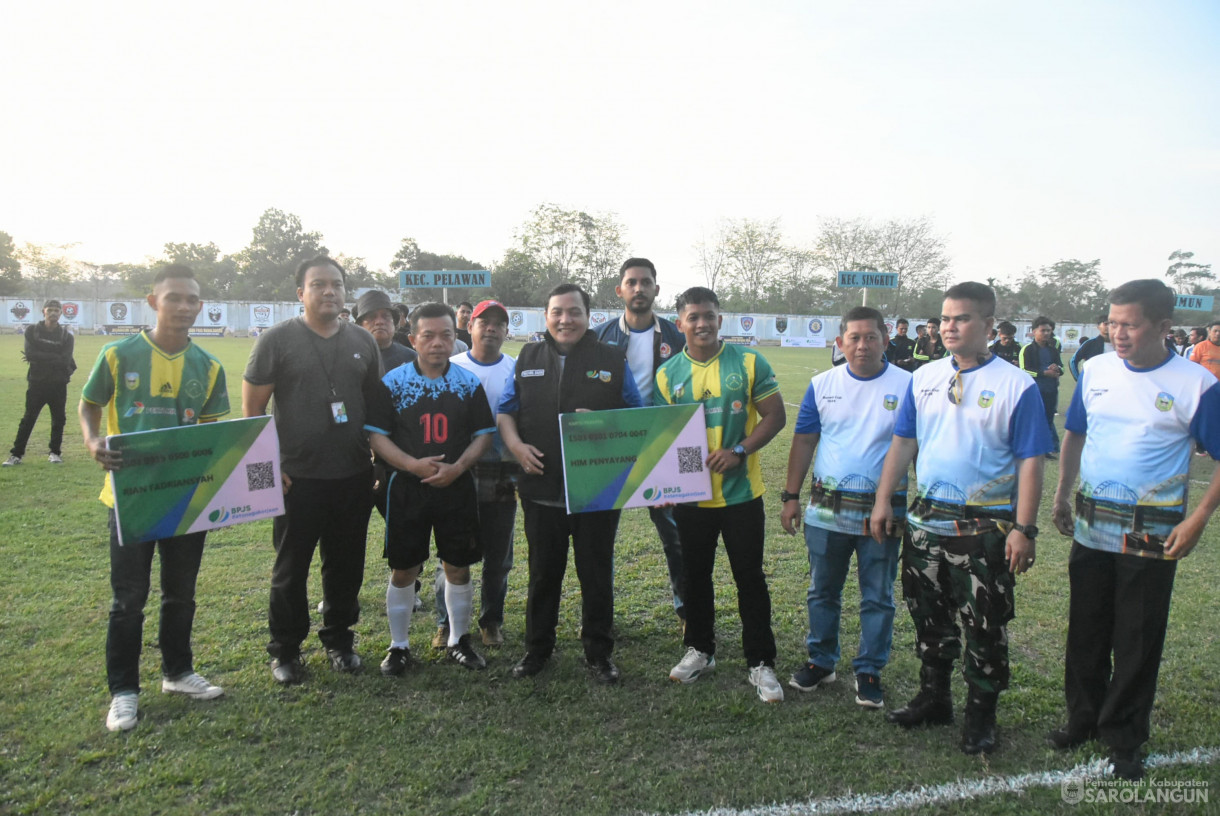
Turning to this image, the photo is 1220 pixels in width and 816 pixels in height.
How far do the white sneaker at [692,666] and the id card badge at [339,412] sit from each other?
239 centimetres

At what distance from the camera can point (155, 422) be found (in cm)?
386

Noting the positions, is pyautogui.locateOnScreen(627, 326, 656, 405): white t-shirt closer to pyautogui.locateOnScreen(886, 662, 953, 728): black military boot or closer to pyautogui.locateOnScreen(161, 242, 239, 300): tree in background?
pyautogui.locateOnScreen(886, 662, 953, 728): black military boot

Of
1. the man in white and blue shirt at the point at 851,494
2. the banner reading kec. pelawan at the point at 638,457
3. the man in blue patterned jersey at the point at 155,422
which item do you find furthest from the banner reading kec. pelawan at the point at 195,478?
the man in white and blue shirt at the point at 851,494

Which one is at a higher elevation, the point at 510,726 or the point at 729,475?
the point at 729,475

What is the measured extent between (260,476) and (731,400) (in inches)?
103

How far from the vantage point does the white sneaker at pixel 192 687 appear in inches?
155

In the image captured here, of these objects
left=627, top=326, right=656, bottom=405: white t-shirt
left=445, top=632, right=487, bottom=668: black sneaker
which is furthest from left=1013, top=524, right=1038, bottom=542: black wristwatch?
left=445, top=632, right=487, bottom=668: black sneaker

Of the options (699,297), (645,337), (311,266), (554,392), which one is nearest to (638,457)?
(554,392)

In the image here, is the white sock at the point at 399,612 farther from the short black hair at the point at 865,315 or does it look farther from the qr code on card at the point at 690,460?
the short black hair at the point at 865,315

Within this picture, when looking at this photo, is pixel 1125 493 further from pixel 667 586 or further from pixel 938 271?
pixel 938 271

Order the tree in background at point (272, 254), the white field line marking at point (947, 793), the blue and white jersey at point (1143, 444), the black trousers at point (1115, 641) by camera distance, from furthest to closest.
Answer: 1. the tree in background at point (272, 254)
2. the black trousers at point (1115, 641)
3. the blue and white jersey at point (1143, 444)
4. the white field line marking at point (947, 793)

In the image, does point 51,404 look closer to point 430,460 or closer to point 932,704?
point 430,460

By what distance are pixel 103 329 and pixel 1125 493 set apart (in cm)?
4877

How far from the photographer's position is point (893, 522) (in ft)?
12.7
